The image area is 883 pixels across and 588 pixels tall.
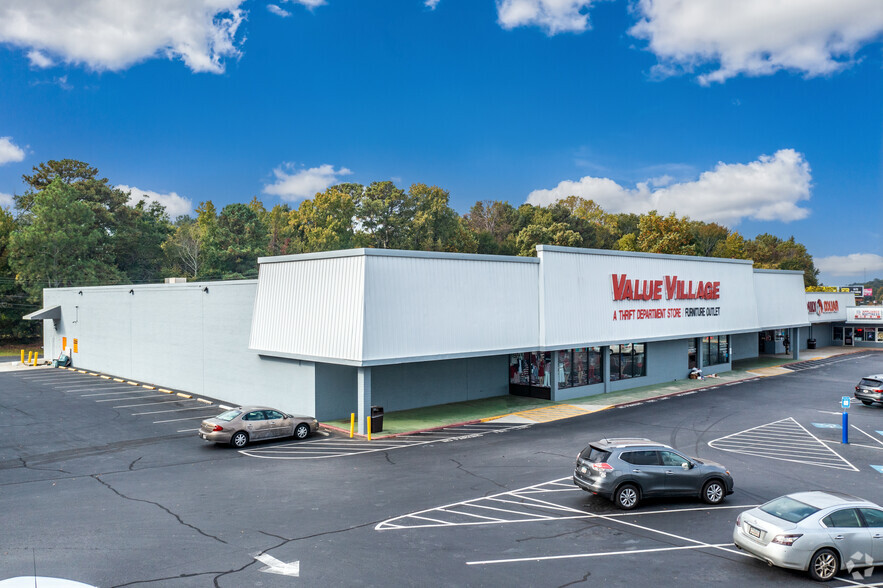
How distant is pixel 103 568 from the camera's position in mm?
11875

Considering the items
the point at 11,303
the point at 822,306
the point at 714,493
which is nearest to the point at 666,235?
the point at 822,306

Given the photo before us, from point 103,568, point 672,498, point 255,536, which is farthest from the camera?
point 672,498

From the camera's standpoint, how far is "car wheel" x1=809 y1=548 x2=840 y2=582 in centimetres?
1173

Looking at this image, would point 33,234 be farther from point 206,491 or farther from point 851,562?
point 851,562

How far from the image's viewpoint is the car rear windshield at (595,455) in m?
16.3

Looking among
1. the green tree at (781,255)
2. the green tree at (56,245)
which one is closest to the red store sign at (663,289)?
the green tree at (56,245)

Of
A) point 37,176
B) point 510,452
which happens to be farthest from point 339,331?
point 37,176

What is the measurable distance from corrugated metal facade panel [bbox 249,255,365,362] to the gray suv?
1163cm

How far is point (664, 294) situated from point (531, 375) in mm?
11512

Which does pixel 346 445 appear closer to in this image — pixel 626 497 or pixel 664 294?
pixel 626 497

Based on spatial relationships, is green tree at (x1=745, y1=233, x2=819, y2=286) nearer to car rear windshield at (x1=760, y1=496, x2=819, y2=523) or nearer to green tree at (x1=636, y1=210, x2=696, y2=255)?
green tree at (x1=636, y1=210, x2=696, y2=255)

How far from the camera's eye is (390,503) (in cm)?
1631

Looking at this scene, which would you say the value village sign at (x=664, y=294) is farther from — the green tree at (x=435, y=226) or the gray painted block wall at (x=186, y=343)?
the green tree at (x=435, y=226)

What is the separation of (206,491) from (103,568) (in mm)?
5685
